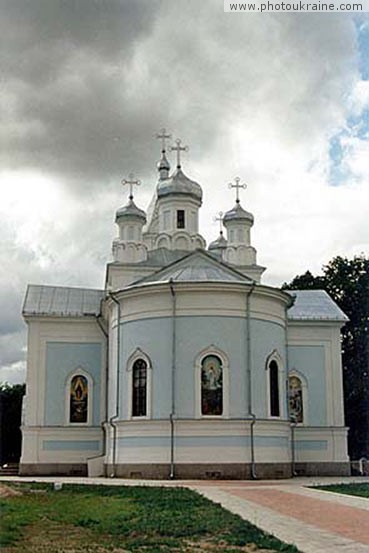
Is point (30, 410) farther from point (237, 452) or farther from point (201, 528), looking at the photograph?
point (201, 528)

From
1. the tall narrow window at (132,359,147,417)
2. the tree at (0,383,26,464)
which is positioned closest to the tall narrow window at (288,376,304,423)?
the tall narrow window at (132,359,147,417)

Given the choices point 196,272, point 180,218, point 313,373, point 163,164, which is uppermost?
point 163,164

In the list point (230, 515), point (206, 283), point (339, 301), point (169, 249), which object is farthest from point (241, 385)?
point (339, 301)

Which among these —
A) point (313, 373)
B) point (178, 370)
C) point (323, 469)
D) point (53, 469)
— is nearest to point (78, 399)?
point (53, 469)

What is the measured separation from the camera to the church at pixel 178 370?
23.6 metres

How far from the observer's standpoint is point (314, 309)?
3053 centimetres

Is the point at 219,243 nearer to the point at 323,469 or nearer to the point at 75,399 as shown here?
the point at 75,399

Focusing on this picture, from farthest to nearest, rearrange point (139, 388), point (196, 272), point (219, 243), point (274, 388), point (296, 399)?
1. point (219, 243)
2. point (296, 399)
3. point (196, 272)
4. point (274, 388)
5. point (139, 388)

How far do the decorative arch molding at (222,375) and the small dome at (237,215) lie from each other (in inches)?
468

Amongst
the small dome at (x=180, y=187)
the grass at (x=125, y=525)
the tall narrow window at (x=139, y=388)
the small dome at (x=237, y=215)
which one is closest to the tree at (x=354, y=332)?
the small dome at (x=237, y=215)

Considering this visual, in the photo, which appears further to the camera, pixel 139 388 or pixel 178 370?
pixel 139 388

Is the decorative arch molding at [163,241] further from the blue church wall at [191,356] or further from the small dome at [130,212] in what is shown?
the blue church wall at [191,356]

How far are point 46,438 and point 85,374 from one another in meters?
2.66

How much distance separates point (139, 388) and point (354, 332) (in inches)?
692
